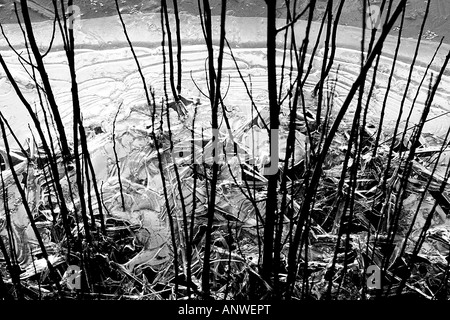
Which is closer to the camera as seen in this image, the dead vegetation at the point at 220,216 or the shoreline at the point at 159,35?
the dead vegetation at the point at 220,216

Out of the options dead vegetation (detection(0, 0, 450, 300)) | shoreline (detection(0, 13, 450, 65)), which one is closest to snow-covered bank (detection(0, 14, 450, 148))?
shoreline (detection(0, 13, 450, 65))

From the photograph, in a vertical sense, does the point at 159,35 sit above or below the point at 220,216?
above

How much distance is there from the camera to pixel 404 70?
5.89ft

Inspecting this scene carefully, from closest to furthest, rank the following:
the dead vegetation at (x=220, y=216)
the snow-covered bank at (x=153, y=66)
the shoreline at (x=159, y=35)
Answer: the dead vegetation at (x=220, y=216), the snow-covered bank at (x=153, y=66), the shoreline at (x=159, y=35)

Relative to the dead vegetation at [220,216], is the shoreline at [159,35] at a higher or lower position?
higher

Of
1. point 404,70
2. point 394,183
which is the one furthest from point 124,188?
point 404,70

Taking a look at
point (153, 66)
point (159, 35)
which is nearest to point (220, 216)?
point (153, 66)

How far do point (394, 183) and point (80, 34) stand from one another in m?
1.26

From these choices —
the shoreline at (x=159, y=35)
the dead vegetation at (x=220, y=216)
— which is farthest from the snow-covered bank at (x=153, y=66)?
the dead vegetation at (x=220, y=216)

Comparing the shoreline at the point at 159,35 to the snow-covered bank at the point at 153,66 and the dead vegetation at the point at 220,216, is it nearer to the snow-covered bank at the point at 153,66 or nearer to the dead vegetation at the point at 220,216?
the snow-covered bank at the point at 153,66

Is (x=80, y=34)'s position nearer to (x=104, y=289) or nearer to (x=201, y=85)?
(x=201, y=85)

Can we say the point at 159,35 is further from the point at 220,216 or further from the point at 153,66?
the point at 220,216

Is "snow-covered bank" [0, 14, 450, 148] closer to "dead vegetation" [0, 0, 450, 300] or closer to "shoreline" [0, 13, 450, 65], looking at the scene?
"shoreline" [0, 13, 450, 65]

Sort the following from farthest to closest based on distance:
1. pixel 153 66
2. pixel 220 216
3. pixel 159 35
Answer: pixel 159 35, pixel 153 66, pixel 220 216
